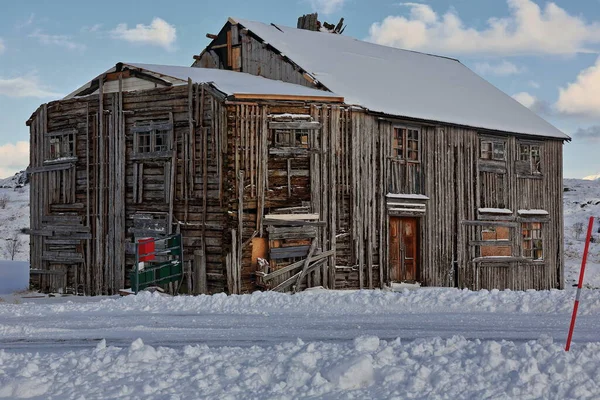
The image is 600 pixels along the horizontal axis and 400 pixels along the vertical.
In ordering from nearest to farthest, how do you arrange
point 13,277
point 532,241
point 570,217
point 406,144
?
point 406,144, point 532,241, point 13,277, point 570,217

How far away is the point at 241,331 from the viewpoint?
1184 centimetres

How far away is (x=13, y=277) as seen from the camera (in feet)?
96.9

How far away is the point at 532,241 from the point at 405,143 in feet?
24.1

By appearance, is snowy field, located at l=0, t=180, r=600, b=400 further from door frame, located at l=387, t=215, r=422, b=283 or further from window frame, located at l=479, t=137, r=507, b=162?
window frame, located at l=479, t=137, r=507, b=162

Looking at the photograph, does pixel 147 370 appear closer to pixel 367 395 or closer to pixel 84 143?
pixel 367 395

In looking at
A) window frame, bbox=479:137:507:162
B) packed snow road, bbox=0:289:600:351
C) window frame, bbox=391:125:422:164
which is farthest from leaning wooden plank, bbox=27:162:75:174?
window frame, bbox=479:137:507:162

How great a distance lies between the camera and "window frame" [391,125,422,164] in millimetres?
23078

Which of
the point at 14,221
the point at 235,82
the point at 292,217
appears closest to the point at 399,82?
the point at 235,82

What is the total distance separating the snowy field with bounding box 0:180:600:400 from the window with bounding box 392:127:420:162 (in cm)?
990

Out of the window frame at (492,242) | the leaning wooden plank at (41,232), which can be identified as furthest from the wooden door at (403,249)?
the leaning wooden plank at (41,232)

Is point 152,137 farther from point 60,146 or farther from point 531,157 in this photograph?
point 531,157

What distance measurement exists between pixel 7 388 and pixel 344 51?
893 inches

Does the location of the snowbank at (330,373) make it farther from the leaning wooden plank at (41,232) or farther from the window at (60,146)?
the leaning wooden plank at (41,232)

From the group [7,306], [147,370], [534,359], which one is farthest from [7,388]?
[7,306]
